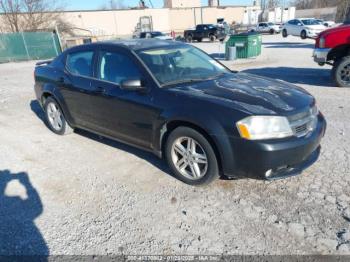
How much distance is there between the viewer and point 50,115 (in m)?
5.36

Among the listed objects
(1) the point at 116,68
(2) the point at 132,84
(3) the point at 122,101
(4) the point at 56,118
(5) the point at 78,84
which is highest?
(1) the point at 116,68

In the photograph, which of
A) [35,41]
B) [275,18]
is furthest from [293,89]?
[275,18]

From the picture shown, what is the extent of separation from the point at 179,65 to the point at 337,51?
5.38 meters

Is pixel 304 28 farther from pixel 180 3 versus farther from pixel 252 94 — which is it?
pixel 180 3

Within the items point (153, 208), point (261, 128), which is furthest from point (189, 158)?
point (261, 128)

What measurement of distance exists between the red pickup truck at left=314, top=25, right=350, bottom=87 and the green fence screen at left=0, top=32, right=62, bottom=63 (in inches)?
844

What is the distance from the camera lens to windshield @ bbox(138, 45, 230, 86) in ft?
11.9

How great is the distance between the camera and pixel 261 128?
280cm

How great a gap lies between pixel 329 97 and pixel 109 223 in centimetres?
584

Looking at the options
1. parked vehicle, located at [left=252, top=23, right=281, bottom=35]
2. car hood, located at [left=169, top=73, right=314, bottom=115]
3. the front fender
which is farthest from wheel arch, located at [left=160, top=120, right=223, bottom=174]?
parked vehicle, located at [left=252, top=23, right=281, bottom=35]

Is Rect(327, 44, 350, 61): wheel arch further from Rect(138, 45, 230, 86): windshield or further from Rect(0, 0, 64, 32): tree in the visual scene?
Rect(0, 0, 64, 32): tree

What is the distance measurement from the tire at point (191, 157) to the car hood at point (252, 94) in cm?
45

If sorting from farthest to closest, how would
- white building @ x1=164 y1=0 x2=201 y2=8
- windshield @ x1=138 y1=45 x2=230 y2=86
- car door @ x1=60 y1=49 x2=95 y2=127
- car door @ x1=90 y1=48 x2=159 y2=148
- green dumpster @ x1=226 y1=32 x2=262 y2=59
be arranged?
white building @ x1=164 y1=0 x2=201 y2=8, green dumpster @ x1=226 y1=32 x2=262 y2=59, car door @ x1=60 y1=49 x2=95 y2=127, windshield @ x1=138 y1=45 x2=230 y2=86, car door @ x1=90 y1=48 x2=159 y2=148

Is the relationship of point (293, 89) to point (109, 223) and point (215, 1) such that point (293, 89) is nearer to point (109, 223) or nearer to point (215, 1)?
point (109, 223)
